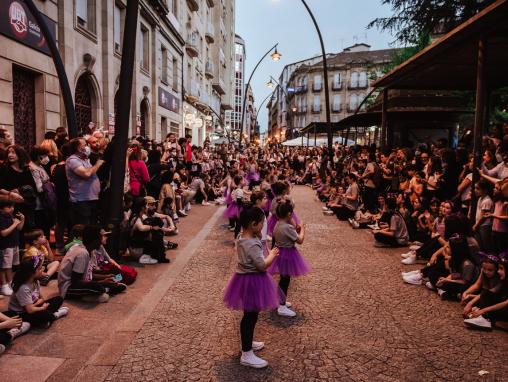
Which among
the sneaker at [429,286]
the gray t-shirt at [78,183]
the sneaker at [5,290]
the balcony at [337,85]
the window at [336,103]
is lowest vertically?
the sneaker at [429,286]

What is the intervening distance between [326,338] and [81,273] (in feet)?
10.1

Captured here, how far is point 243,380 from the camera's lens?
374cm

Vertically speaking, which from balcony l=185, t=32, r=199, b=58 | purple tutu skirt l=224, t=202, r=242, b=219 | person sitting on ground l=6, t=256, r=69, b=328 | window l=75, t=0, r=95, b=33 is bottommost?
person sitting on ground l=6, t=256, r=69, b=328

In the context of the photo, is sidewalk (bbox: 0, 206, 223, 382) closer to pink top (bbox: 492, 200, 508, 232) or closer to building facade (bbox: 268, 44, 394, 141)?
pink top (bbox: 492, 200, 508, 232)

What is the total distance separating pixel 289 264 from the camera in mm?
5367

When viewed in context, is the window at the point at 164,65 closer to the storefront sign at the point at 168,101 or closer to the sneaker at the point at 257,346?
the storefront sign at the point at 168,101

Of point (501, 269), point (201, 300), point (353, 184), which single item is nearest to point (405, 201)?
point (353, 184)

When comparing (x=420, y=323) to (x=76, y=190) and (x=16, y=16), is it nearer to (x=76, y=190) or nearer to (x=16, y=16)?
(x=76, y=190)

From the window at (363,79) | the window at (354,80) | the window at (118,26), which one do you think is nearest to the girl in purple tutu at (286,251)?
the window at (118,26)

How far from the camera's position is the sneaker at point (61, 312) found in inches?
193

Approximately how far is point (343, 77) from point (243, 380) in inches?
2873

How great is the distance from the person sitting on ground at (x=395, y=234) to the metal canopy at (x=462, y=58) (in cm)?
316

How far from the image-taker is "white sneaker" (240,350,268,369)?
3.95m

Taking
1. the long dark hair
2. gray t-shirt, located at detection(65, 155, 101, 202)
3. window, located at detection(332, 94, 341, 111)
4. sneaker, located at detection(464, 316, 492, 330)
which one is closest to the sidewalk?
the long dark hair
